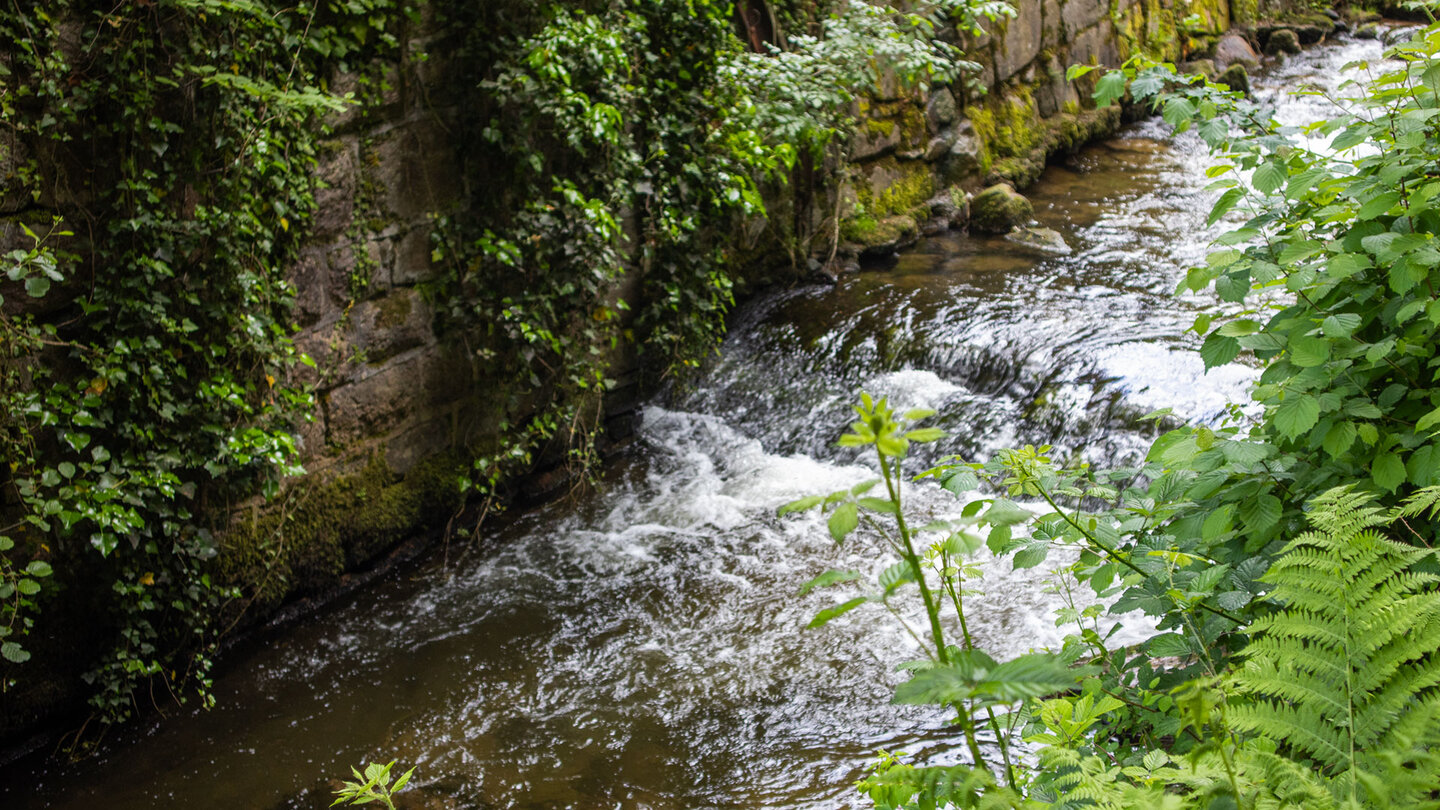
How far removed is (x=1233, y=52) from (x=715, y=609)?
10631 millimetres

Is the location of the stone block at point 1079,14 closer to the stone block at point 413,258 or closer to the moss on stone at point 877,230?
the moss on stone at point 877,230

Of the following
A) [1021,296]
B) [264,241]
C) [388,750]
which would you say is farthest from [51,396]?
[1021,296]

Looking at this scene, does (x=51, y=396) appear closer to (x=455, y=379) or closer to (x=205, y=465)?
(x=205, y=465)

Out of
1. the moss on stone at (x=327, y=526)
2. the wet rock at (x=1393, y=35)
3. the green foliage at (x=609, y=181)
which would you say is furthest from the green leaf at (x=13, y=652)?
the wet rock at (x=1393, y=35)

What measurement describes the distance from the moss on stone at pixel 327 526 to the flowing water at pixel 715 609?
0.70 ft

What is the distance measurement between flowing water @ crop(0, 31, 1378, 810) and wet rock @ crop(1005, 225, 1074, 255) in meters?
0.16

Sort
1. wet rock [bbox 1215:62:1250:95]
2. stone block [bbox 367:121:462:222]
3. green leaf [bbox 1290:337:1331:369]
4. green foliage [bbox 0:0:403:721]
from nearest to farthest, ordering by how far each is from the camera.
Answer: green leaf [bbox 1290:337:1331:369] → green foliage [bbox 0:0:403:721] → stone block [bbox 367:121:462:222] → wet rock [bbox 1215:62:1250:95]

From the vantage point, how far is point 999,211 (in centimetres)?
725

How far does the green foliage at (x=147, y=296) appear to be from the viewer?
2766 mm

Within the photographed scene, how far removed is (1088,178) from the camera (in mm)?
8320

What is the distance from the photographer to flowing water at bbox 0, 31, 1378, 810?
2936mm

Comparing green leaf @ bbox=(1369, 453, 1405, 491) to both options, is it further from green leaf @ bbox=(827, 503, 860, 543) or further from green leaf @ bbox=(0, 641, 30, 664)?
green leaf @ bbox=(0, 641, 30, 664)

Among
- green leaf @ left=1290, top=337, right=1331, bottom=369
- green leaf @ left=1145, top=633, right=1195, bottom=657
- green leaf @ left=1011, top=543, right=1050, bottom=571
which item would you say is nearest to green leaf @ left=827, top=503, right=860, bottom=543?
green leaf @ left=1011, top=543, right=1050, bottom=571

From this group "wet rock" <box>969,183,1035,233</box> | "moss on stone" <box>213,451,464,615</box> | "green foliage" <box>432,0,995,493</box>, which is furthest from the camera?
"wet rock" <box>969,183,1035,233</box>
